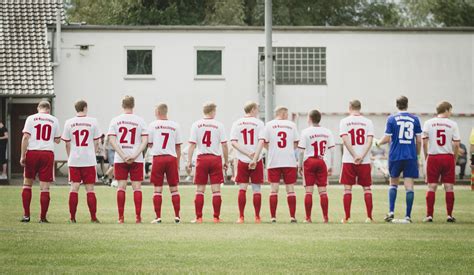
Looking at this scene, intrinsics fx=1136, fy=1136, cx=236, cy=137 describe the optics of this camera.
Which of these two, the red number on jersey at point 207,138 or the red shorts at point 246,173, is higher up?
the red number on jersey at point 207,138

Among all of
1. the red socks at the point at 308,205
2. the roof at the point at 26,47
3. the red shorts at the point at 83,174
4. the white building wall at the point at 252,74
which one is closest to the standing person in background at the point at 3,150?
the roof at the point at 26,47

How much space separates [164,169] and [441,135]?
508 cm

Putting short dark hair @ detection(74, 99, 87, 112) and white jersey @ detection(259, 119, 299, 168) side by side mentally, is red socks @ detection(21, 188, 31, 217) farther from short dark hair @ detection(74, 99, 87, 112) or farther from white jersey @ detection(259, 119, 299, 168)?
white jersey @ detection(259, 119, 299, 168)

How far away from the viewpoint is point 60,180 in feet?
141

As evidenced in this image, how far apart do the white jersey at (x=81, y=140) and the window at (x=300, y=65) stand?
92.7ft

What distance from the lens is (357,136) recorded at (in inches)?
811

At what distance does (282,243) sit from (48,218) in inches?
273

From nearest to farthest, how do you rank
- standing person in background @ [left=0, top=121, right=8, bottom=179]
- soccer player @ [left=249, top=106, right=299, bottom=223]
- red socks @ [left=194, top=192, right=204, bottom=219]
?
1. red socks @ [left=194, top=192, right=204, bottom=219]
2. soccer player @ [left=249, top=106, right=299, bottom=223]
3. standing person in background @ [left=0, top=121, right=8, bottom=179]

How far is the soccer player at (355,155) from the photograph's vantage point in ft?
67.1

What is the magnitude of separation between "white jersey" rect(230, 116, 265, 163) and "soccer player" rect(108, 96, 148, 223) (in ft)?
5.76

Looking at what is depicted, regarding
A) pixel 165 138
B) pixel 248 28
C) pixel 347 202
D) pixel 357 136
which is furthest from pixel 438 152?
pixel 248 28

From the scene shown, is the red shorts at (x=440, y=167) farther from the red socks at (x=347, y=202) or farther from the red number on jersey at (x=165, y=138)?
the red number on jersey at (x=165, y=138)

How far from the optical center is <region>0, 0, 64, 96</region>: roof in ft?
152

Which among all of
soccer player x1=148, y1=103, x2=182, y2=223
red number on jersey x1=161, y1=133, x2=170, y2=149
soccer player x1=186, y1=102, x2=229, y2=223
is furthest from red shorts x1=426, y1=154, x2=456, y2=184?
red number on jersey x1=161, y1=133, x2=170, y2=149
